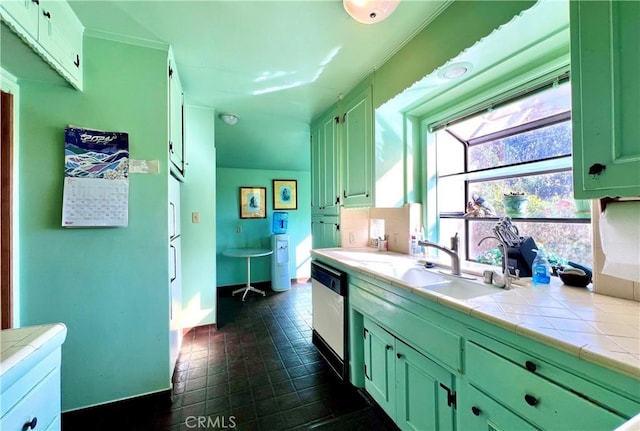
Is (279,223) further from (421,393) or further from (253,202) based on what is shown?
(421,393)

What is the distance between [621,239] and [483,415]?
0.82 metres

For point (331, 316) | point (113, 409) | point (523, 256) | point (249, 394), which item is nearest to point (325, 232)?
point (331, 316)

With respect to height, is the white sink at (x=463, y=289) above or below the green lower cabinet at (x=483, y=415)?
above

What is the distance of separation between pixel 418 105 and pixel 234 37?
1.36m

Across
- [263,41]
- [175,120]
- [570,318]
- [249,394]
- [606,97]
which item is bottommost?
[249,394]

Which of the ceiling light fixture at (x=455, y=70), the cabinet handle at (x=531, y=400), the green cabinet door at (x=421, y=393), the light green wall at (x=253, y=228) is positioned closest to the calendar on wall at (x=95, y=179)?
the green cabinet door at (x=421, y=393)

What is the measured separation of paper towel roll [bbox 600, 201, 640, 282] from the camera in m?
0.88

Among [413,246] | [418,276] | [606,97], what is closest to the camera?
[606,97]

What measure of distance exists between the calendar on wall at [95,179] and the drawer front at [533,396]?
6.54 ft

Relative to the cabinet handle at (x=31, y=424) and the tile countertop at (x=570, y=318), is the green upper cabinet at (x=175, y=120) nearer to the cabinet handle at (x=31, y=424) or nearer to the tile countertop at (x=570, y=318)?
the cabinet handle at (x=31, y=424)

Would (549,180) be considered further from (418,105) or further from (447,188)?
(418,105)

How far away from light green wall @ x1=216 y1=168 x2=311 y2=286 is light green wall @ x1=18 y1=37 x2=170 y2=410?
107 inches

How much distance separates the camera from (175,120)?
1928 millimetres

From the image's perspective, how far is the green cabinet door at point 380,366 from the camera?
4.64ft
